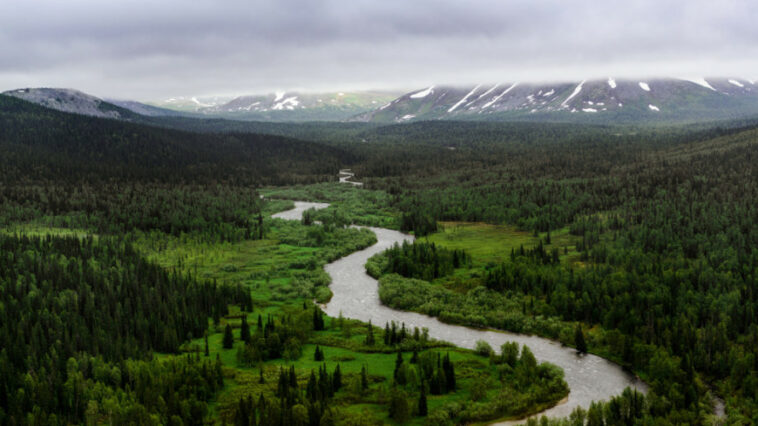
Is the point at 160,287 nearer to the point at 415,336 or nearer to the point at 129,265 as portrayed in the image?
the point at 129,265

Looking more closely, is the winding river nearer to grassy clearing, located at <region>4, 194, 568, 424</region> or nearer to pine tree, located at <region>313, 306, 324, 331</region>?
grassy clearing, located at <region>4, 194, 568, 424</region>

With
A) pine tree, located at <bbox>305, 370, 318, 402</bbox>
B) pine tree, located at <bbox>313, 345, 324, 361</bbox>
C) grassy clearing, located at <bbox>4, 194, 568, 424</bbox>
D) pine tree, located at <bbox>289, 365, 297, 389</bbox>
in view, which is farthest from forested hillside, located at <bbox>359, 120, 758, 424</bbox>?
pine tree, located at <bbox>289, 365, 297, 389</bbox>

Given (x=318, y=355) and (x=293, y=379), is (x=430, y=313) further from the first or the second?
(x=293, y=379)

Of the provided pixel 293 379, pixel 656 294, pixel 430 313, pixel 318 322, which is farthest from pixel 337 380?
pixel 656 294

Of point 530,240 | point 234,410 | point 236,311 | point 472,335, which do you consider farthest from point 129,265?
point 530,240

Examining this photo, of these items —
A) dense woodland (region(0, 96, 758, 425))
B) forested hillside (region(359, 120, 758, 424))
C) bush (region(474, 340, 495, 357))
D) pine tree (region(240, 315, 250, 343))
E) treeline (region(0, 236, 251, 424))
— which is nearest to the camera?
dense woodland (region(0, 96, 758, 425))

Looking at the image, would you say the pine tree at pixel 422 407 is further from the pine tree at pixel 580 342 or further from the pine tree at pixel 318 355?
the pine tree at pixel 580 342
